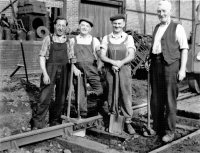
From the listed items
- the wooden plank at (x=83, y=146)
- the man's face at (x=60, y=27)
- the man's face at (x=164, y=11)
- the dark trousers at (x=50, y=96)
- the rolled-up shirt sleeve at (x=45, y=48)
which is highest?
the man's face at (x=164, y=11)

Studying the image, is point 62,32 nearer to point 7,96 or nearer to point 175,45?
point 175,45

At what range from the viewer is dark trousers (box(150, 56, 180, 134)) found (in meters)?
4.94

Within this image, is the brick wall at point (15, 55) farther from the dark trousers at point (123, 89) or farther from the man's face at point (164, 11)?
the man's face at point (164, 11)

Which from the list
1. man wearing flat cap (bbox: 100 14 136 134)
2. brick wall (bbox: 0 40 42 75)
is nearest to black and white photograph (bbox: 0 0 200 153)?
man wearing flat cap (bbox: 100 14 136 134)

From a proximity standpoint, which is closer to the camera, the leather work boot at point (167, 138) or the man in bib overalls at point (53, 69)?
the leather work boot at point (167, 138)

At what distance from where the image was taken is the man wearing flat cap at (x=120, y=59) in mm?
5375

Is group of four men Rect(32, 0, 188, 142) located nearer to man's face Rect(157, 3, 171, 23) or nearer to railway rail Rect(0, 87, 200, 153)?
man's face Rect(157, 3, 171, 23)

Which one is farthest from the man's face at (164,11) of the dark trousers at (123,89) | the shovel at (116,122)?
the shovel at (116,122)

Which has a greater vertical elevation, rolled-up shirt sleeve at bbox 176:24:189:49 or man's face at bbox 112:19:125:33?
man's face at bbox 112:19:125:33

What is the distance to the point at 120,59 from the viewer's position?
548 cm

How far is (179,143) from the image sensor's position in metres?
5.00

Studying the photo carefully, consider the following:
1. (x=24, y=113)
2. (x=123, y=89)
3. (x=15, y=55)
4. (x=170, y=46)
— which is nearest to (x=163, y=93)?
(x=123, y=89)

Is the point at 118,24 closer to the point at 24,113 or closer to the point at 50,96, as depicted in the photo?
the point at 50,96

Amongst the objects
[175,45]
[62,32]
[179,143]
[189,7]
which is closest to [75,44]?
[62,32]
